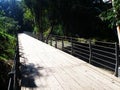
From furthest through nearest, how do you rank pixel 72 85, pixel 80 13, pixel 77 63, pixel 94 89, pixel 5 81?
pixel 80 13 < pixel 77 63 < pixel 5 81 < pixel 72 85 < pixel 94 89

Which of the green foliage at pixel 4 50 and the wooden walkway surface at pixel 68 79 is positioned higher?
the green foliage at pixel 4 50

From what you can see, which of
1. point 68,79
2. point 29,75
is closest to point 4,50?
point 29,75

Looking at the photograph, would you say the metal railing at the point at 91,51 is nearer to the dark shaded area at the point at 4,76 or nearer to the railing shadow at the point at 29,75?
the railing shadow at the point at 29,75

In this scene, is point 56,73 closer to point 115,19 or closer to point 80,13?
point 115,19

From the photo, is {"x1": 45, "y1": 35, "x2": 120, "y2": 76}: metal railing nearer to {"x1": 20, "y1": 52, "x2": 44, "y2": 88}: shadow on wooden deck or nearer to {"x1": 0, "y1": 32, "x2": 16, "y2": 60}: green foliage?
{"x1": 20, "y1": 52, "x2": 44, "y2": 88}: shadow on wooden deck

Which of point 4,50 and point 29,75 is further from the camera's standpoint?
point 4,50

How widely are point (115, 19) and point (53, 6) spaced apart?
65.1ft

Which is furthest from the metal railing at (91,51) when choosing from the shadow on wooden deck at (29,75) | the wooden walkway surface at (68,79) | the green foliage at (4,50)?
the green foliage at (4,50)

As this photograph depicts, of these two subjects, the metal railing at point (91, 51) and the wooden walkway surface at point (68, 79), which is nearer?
the wooden walkway surface at point (68, 79)

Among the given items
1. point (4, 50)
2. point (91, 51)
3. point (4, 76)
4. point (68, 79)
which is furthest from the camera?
point (4, 50)

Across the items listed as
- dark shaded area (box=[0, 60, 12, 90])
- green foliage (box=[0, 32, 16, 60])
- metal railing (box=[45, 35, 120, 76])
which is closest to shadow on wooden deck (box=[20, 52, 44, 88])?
dark shaded area (box=[0, 60, 12, 90])

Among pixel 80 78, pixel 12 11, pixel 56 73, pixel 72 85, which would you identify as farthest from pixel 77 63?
pixel 12 11

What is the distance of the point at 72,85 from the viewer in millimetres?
6238

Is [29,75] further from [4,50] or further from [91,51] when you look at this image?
[4,50]
